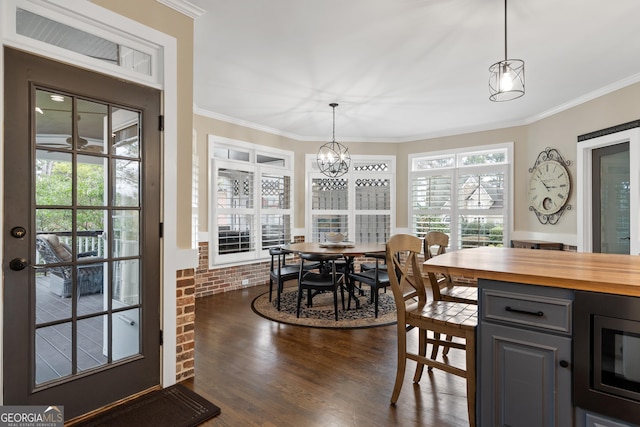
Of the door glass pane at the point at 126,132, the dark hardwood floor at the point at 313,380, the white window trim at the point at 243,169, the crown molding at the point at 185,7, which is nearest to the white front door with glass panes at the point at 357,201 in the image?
the white window trim at the point at 243,169

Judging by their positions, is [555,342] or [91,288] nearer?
[555,342]

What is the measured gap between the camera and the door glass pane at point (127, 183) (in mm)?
2193

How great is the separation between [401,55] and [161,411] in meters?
3.49

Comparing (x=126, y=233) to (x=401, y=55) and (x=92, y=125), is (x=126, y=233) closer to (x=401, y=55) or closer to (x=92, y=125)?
(x=92, y=125)

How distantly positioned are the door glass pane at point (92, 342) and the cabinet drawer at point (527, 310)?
2.26 metres

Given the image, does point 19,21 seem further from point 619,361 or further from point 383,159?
point 383,159

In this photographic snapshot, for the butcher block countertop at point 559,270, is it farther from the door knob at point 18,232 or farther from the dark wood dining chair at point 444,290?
the door knob at point 18,232

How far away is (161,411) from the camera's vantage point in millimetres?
2064

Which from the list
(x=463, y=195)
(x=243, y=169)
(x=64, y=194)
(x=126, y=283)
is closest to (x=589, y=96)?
(x=463, y=195)

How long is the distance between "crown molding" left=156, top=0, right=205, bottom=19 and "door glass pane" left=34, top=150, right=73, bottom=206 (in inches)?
50.7

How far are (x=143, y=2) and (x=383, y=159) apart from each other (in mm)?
5095

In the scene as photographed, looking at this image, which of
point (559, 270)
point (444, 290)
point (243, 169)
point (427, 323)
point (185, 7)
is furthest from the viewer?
point (243, 169)

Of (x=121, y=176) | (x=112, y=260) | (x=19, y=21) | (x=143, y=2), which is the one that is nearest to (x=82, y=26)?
(x=19, y=21)

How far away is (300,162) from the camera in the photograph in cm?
640
